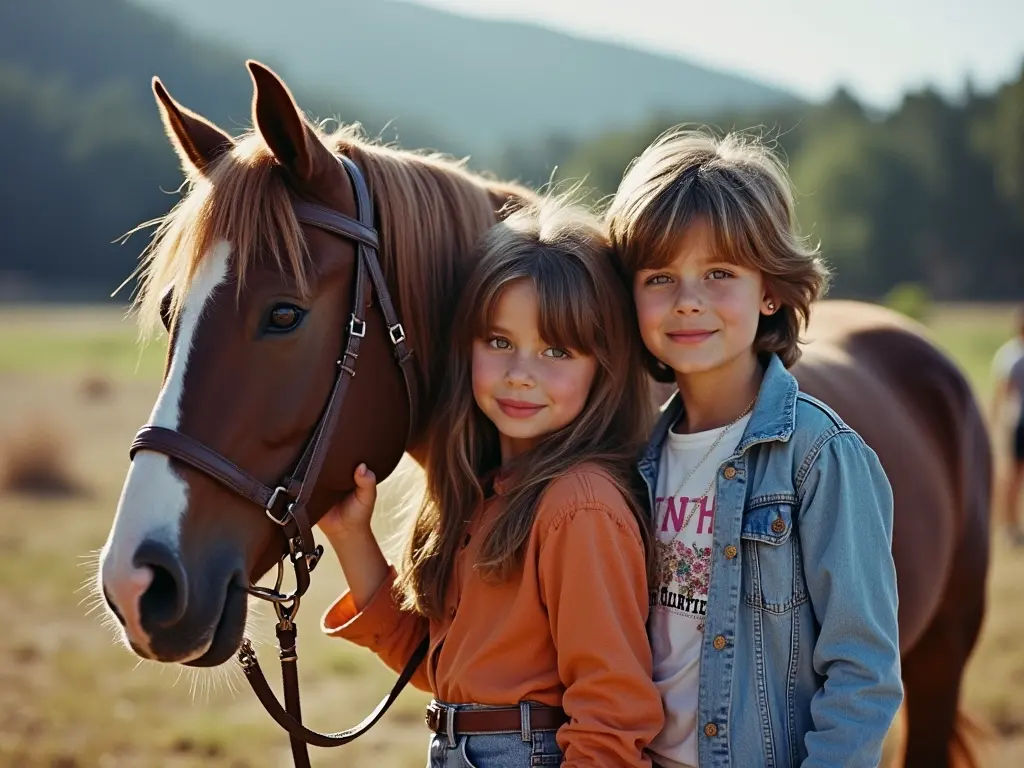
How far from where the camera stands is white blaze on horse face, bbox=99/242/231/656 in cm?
162

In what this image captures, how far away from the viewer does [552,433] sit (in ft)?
6.77

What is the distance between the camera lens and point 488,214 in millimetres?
2414

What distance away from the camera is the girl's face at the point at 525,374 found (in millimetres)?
1996

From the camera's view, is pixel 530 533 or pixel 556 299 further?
pixel 556 299

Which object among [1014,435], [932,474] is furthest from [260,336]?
[1014,435]

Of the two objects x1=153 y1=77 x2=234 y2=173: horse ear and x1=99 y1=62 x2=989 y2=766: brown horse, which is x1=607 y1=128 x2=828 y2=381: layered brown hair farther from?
x1=153 y1=77 x2=234 y2=173: horse ear

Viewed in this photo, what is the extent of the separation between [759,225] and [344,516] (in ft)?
3.79

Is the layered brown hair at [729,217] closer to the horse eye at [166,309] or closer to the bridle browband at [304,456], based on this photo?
the bridle browband at [304,456]

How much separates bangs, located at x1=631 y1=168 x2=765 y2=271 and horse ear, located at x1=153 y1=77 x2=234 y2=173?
1006 mm

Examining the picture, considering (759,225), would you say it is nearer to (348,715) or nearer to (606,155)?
(348,715)

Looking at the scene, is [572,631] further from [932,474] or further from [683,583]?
[932,474]

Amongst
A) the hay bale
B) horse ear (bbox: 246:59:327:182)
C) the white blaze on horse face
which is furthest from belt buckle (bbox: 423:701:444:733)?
the hay bale

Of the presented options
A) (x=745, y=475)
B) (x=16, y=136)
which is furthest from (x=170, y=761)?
(x=16, y=136)

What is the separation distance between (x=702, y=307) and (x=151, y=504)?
1.16 meters
